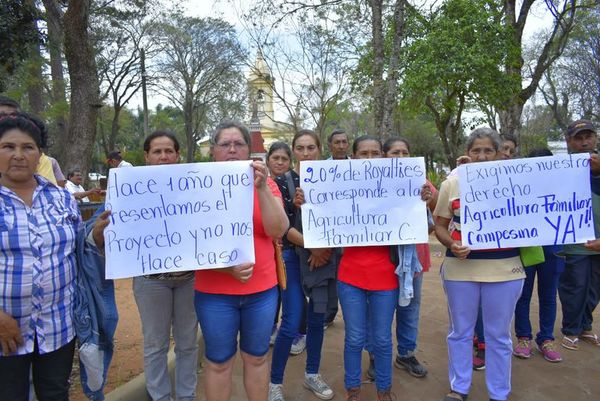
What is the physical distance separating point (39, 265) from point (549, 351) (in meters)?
3.90

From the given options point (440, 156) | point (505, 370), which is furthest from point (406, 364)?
point (440, 156)

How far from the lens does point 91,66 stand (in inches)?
244

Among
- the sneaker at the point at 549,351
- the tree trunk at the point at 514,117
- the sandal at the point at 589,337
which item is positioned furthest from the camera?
the tree trunk at the point at 514,117

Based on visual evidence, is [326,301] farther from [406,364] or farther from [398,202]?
[406,364]

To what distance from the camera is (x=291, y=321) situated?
2.90 meters

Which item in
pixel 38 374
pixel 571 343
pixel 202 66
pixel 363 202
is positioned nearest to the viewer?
pixel 38 374

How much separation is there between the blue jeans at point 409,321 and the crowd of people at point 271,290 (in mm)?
12

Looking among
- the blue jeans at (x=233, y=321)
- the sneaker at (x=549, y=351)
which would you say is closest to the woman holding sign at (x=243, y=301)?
the blue jeans at (x=233, y=321)

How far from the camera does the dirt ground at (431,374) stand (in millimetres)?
3119

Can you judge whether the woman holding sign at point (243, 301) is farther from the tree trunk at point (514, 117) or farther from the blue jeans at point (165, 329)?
the tree trunk at point (514, 117)

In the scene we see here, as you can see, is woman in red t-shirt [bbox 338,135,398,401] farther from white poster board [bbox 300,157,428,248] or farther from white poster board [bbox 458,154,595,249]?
white poster board [bbox 458,154,595,249]

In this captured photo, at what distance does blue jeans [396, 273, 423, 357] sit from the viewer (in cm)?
337

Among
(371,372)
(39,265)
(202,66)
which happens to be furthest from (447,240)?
(202,66)

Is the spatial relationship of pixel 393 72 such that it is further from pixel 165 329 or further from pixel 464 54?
pixel 165 329
